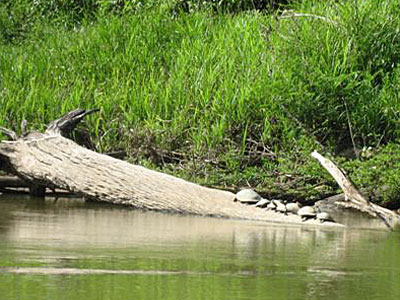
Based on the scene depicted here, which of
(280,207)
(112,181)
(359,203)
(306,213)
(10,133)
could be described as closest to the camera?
(359,203)

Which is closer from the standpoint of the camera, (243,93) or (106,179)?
(106,179)

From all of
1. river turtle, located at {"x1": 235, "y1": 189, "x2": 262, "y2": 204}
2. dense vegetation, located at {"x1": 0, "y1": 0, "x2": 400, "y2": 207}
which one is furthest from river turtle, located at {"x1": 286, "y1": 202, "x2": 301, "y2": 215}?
dense vegetation, located at {"x1": 0, "y1": 0, "x2": 400, "y2": 207}

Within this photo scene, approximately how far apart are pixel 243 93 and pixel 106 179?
203 centimetres

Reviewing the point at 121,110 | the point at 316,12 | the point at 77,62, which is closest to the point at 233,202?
the point at 121,110

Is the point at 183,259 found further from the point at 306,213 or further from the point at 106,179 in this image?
the point at 106,179

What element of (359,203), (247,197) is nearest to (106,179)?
(247,197)

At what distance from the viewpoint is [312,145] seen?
10250 mm

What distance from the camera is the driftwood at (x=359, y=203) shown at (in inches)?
336

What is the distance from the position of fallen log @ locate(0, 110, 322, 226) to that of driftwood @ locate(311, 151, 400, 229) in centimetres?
26

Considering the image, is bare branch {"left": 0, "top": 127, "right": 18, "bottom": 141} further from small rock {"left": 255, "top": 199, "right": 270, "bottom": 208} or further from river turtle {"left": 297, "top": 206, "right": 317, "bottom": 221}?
river turtle {"left": 297, "top": 206, "right": 317, "bottom": 221}

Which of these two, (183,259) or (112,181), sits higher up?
(112,181)

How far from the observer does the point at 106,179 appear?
951 centimetres

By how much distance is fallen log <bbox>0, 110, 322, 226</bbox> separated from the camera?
9.12m

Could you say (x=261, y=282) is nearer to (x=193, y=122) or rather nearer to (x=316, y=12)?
(x=193, y=122)
